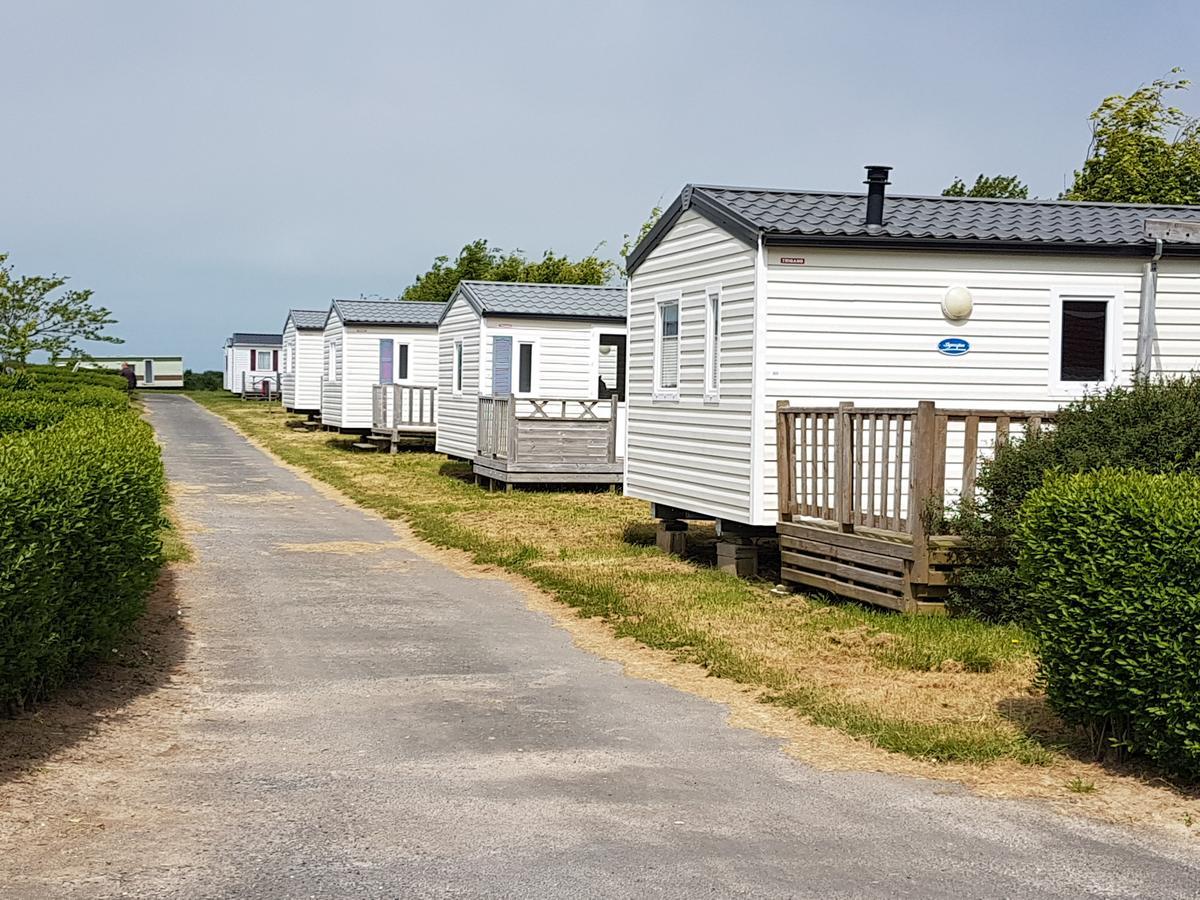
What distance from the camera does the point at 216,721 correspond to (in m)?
7.61

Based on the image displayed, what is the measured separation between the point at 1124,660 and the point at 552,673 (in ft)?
12.4

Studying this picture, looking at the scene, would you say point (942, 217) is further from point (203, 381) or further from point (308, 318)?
point (203, 381)

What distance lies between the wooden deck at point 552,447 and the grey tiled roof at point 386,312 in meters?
11.8

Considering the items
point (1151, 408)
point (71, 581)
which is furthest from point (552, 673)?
point (1151, 408)

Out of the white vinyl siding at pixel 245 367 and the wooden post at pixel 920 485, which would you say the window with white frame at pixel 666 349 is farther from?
the white vinyl siding at pixel 245 367

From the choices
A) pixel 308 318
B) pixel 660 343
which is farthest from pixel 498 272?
pixel 660 343

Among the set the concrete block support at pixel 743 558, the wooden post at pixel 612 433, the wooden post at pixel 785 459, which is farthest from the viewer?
the wooden post at pixel 612 433

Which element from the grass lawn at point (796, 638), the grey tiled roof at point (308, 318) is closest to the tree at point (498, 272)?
the grey tiled roof at point (308, 318)

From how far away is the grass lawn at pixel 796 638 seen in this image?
7.51 meters

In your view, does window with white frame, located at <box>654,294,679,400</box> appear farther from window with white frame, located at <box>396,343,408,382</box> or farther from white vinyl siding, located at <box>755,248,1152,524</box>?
window with white frame, located at <box>396,343,408,382</box>

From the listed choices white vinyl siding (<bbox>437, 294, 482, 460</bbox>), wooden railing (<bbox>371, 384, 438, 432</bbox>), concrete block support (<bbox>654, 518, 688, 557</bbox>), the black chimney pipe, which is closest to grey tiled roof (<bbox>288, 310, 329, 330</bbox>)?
wooden railing (<bbox>371, 384, 438, 432</bbox>)

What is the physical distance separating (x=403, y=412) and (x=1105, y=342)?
21.5 meters

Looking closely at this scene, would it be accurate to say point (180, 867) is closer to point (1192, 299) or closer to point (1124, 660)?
point (1124, 660)

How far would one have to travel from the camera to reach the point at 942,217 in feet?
44.8
